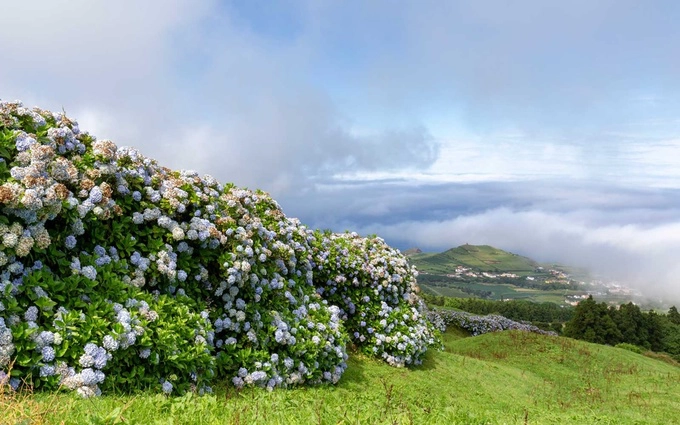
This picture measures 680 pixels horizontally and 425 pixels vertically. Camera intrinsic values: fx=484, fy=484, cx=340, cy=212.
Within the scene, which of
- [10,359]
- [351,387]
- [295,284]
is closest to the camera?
[10,359]

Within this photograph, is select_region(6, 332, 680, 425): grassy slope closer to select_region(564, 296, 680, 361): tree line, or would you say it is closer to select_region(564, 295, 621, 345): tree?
select_region(564, 295, 621, 345): tree

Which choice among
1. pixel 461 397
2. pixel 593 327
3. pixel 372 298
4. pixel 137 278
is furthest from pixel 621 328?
pixel 137 278

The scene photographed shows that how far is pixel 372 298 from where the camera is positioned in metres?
16.0

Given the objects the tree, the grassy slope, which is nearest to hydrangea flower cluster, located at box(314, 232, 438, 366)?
the grassy slope

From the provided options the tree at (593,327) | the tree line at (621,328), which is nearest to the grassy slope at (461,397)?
the tree at (593,327)

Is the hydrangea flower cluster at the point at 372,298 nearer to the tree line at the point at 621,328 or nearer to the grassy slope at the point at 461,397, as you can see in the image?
the grassy slope at the point at 461,397

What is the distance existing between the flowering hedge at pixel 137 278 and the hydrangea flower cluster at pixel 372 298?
2.36m

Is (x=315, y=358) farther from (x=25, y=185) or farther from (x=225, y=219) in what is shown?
(x=25, y=185)

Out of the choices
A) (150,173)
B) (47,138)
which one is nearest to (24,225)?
(47,138)

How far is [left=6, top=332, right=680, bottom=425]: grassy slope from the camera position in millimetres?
5848

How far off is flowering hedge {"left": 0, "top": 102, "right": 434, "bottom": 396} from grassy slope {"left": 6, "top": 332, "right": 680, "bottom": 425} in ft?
2.12

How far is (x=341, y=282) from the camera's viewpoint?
15430 mm

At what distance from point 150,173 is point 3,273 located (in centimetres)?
356

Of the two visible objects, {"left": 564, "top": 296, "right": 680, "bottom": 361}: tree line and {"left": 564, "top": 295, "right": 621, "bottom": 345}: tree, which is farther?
{"left": 564, "top": 296, "right": 680, "bottom": 361}: tree line
